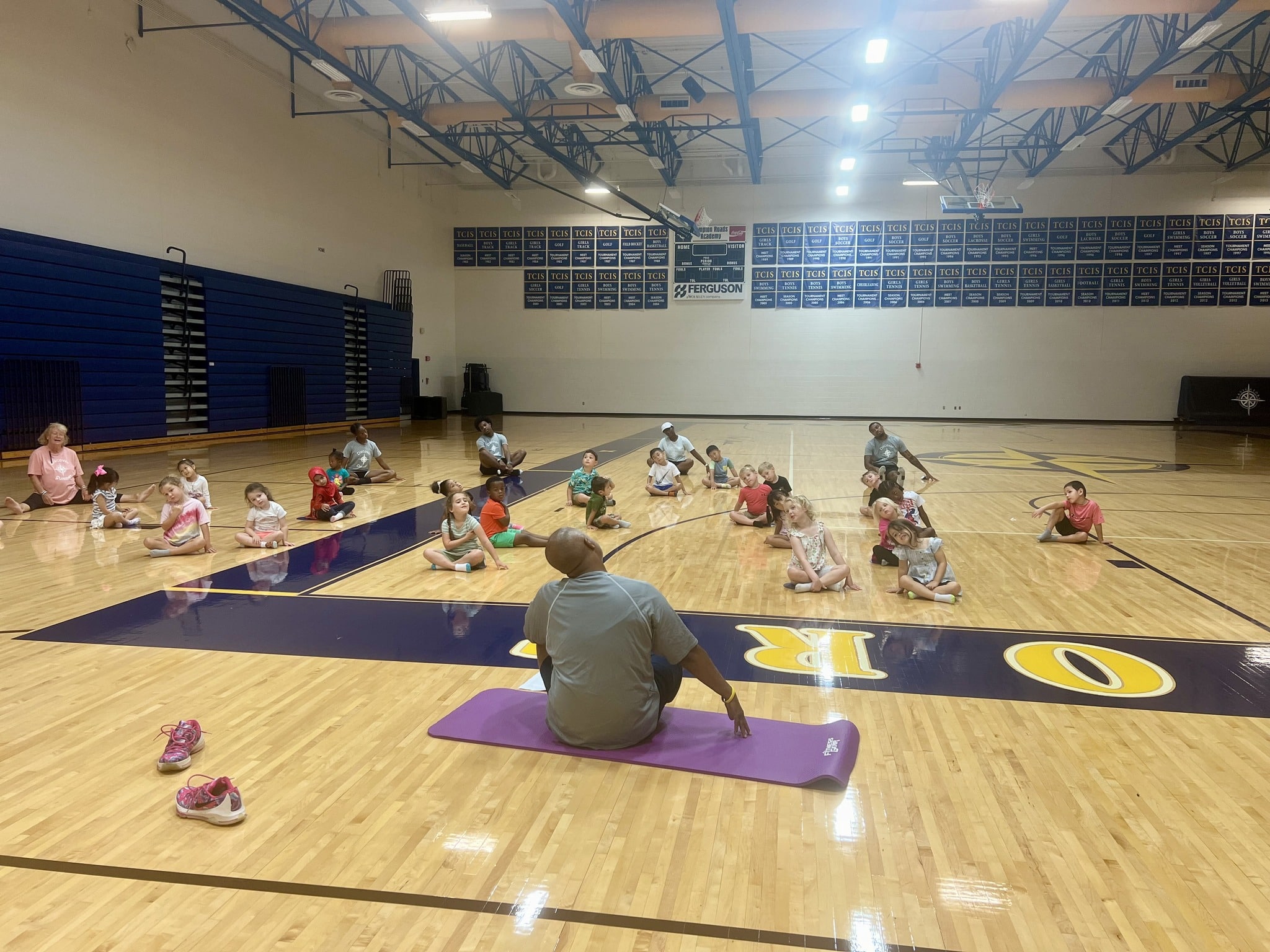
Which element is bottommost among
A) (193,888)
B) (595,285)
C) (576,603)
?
(193,888)

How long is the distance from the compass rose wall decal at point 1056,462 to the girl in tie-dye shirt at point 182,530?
1296cm

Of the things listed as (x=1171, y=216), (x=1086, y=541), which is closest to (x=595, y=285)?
(x=1171, y=216)

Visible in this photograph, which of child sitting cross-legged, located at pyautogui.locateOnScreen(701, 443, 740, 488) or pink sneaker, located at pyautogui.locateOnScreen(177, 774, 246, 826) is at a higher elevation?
Answer: child sitting cross-legged, located at pyautogui.locateOnScreen(701, 443, 740, 488)

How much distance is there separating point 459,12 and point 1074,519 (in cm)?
1116

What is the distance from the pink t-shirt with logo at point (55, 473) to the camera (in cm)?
1088

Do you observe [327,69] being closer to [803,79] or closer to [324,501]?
[324,501]

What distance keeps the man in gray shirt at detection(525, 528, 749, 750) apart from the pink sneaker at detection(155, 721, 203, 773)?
157 centimetres

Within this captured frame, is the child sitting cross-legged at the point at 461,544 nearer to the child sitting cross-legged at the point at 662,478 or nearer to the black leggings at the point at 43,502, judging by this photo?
the child sitting cross-legged at the point at 662,478

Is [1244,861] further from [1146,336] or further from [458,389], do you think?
[458,389]

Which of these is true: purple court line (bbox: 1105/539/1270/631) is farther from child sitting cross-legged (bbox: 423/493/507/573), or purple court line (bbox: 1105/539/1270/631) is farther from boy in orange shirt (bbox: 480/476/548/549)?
child sitting cross-legged (bbox: 423/493/507/573)

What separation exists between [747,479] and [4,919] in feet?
29.3

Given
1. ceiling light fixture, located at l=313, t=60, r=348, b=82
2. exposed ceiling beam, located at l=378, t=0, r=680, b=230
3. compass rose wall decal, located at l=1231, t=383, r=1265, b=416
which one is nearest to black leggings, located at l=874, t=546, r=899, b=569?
exposed ceiling beam, located at l=378, t=0, r=680, b=230

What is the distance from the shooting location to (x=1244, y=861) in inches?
121

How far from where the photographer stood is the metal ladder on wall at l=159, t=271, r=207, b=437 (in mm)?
17906
